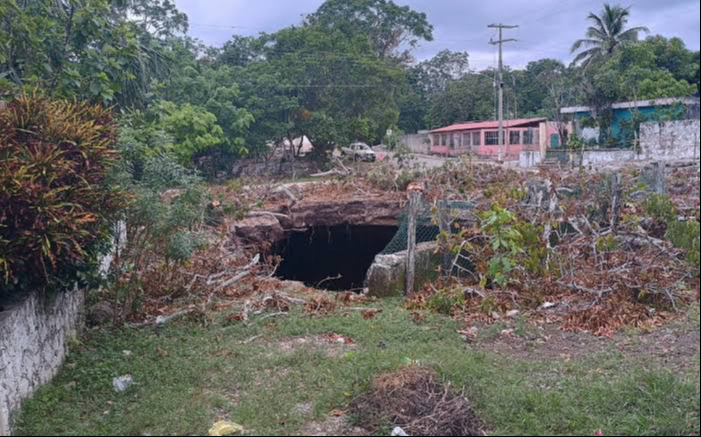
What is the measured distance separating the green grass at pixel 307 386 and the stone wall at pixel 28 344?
0.13 metres

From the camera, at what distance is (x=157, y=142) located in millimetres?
7211

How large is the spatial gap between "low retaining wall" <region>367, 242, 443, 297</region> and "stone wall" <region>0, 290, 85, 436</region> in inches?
149

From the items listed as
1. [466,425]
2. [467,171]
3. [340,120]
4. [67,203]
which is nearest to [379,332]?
[466,425]

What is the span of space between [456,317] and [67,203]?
4.04m

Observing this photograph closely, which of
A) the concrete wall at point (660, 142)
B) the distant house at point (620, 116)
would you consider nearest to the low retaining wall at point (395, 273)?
the concrete wall at point (660, 142)

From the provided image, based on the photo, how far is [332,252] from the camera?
1526 centimetres

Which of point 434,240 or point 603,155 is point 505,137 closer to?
point 603,155

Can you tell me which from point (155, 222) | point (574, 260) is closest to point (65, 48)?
point (155, 222)

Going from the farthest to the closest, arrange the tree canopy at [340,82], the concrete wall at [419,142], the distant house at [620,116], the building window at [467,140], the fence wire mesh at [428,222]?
the concrete wall at [419,142] < the building window at [467,140] < the tree canopy at [340,82] < the distant house at [620,116] < the fence wire mesh at [428,222]

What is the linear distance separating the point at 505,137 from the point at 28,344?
2367 centimetres

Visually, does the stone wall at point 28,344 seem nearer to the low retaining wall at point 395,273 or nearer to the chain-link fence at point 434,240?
the low retaining wall at point 395,273

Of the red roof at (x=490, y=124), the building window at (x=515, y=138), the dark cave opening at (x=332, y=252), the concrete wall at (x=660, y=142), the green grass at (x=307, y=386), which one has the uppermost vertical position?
the red roof at (x=490, y=124)

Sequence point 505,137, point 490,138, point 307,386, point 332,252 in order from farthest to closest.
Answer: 1. point 490,138
2. point 505,137
3. point 332,252
4. point 307,386

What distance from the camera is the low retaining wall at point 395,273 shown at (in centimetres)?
821
